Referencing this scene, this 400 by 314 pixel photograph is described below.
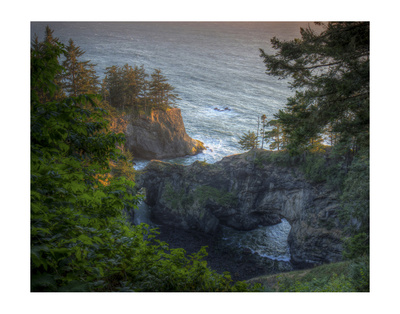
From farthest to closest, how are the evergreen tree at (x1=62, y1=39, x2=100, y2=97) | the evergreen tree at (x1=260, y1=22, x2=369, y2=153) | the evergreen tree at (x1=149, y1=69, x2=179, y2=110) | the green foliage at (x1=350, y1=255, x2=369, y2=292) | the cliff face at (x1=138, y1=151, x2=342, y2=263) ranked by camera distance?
the cliff face at (x1=138, y1=151, x2=342, y2=263)
the evergreen tree at (x1=149, y1=69, x2=179, y2=110)
the evergreen tree at (x1=62, y1=39, x2=100, y2=97)
the evergreen tree at (x1=260, y1=22, x2=369, y2=153)
the green foliage at (x1=350, y1=255, x2=369, y2=292)

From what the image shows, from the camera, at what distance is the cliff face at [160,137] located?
6324 millimetres

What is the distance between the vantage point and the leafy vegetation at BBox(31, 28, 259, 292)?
7.06 ft

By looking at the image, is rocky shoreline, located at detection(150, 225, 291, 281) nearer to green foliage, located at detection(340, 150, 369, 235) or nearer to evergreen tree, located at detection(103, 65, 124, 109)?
green foliage, located at detection(340, 150, 369, 235)

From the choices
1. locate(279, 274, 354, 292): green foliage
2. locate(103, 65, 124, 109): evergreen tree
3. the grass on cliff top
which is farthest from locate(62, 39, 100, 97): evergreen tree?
locate(279, 274, 354, 292): green foliage

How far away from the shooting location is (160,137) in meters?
6.96

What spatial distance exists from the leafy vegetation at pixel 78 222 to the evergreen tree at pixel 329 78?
115 inches

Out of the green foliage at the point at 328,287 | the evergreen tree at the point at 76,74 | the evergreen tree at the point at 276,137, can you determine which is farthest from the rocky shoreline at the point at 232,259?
the evergreen tree at the point at 76,74

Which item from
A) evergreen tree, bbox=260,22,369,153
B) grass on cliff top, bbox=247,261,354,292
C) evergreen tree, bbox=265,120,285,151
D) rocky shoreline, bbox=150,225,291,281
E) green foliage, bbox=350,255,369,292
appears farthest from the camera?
rocky shoreline, bbox=150,225,291,281

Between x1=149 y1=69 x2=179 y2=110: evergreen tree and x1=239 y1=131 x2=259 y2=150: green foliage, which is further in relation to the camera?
x1=239 y1=131 x2=259 y2=150: green foliage

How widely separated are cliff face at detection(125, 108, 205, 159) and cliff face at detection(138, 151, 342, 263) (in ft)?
11.2

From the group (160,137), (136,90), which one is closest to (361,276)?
(160,137)

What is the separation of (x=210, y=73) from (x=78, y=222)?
497 centimetres

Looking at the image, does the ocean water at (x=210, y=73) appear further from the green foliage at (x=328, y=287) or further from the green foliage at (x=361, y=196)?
the green foliage at (x=328, y=287)
